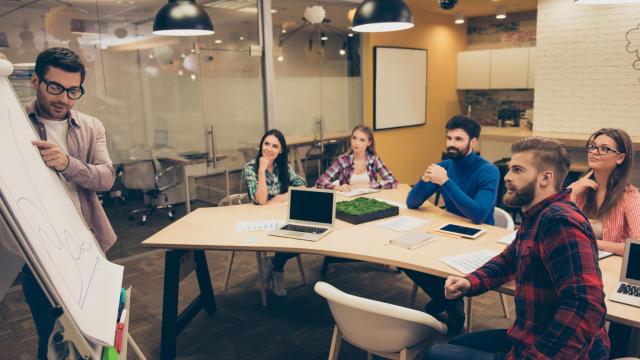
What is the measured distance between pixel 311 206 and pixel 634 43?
15.0 ft

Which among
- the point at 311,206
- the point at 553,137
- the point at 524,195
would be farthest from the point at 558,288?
the point at 553,137

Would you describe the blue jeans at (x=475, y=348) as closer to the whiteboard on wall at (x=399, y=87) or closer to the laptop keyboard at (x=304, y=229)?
the laptop keyboard at (x=304, y=229)

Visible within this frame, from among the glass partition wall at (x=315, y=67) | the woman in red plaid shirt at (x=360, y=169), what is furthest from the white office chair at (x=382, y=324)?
the glass partition wall at (x=315, y=67)

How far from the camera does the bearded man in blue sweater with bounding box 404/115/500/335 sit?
9.16 feet

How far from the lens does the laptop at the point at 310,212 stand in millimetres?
2812

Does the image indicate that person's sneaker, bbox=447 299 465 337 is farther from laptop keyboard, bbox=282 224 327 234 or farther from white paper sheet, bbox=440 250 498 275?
laptop keyboard, bbox=282 224 327 234

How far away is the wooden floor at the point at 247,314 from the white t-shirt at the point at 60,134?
1.20 meters

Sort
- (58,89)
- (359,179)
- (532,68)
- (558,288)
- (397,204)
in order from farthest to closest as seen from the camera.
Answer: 1. (532,68)
2. (359,179)
3. (397,204)
4. (58,89)
5. (558,288)

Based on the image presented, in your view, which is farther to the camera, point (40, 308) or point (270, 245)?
point (270, 245)

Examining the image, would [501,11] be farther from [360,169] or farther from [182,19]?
[182,19]

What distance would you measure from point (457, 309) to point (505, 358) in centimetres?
114

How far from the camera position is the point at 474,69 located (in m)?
7.79

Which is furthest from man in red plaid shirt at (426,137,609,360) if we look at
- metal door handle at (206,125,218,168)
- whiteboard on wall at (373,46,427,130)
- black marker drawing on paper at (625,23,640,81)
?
whiteboard on wall at (373,46,427,130)

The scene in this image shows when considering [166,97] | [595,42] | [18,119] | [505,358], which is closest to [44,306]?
[18,119]
